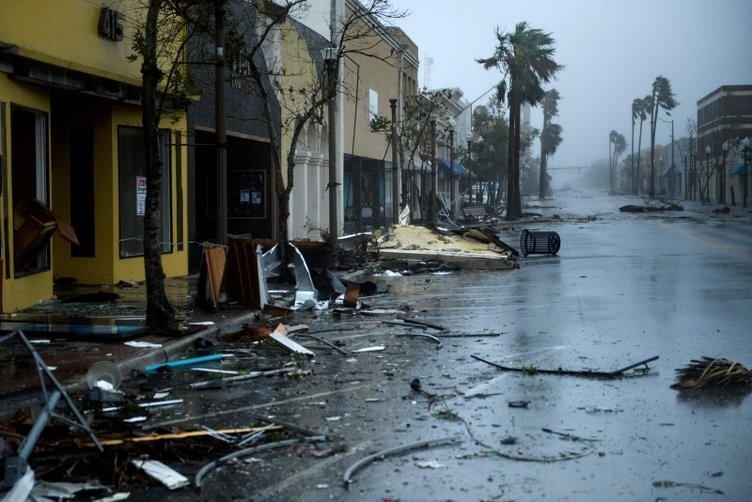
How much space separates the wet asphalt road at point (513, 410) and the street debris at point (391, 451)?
5 cm

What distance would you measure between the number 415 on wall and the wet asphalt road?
241 inches

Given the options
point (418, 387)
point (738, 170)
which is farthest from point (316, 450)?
point (738, 170)

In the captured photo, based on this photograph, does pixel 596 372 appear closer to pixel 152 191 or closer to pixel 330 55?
pixel 152 191

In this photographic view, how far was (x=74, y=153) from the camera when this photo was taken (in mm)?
A: 16750

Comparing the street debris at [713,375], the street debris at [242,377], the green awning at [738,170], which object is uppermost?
the green awning at [738,170]

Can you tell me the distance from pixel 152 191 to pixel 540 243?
15.9m

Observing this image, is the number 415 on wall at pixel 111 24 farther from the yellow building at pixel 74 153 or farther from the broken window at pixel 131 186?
the broken window at pixel 131 186

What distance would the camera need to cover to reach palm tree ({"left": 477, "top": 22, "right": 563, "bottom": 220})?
178 feet

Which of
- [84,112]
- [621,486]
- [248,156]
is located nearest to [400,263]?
[248,156]

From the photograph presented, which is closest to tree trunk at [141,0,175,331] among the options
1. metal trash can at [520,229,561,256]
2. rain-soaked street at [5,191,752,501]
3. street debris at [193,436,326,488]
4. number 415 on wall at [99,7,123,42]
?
rain-soaked street at [5,191,752,501]

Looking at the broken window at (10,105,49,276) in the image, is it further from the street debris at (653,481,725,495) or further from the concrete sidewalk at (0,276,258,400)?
the street debris at (653,481,725,495)

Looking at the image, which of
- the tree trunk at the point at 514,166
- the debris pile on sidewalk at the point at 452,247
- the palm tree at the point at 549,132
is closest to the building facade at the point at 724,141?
the palm tree at the point at 549,132

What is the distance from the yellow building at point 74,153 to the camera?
13.0m

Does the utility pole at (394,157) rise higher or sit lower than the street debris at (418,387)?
higher
